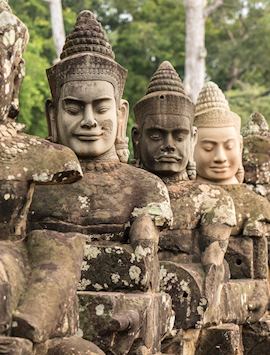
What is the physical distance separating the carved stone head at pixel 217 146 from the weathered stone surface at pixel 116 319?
2.89m

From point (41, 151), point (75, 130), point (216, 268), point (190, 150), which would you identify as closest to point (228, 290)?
point (216, 268)

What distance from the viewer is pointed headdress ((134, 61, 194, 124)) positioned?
7207 millimetres

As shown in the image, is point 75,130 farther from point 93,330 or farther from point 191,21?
point 191,21

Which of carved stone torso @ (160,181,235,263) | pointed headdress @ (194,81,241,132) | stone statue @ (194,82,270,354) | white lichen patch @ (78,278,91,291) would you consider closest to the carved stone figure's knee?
white lichen patch @ (78,278,91,291)

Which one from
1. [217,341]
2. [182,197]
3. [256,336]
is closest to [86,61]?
[182,197]

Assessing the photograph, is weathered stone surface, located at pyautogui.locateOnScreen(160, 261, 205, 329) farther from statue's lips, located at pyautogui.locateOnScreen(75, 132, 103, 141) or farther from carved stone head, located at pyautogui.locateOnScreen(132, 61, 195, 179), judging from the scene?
statue's lips, located at pyautogui.locateOnScreen(75, 132, 103, 141)

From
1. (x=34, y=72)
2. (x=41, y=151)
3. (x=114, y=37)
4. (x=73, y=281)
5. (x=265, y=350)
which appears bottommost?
(x=265, y=350)

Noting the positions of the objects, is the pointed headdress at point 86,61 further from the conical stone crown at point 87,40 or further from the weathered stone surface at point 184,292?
the weathered stone surface at point 184,292

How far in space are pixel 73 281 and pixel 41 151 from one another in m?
0.76

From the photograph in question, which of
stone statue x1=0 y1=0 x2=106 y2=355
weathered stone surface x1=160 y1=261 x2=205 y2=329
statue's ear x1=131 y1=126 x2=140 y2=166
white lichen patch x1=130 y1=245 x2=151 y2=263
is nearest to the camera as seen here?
stone statue x1=0 y1=0 x2=106 y2=355

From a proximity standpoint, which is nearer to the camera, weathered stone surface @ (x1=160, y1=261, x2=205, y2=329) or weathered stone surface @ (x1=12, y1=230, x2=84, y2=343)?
weathered stone surface @ (x1=12, y1=230, x2=84, y2=343)

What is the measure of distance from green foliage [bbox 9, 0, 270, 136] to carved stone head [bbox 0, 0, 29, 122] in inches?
653

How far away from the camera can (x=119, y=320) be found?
17.7 feet

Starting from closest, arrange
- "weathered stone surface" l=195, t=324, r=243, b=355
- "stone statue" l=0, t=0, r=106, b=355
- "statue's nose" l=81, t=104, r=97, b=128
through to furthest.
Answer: "stone statue" l=0, t=0, r=106, b=355 < "statue's nose" l=81, t=104, r=97, b=128 < "weathered stone surface" l=195, t=324, r=243, b=355
